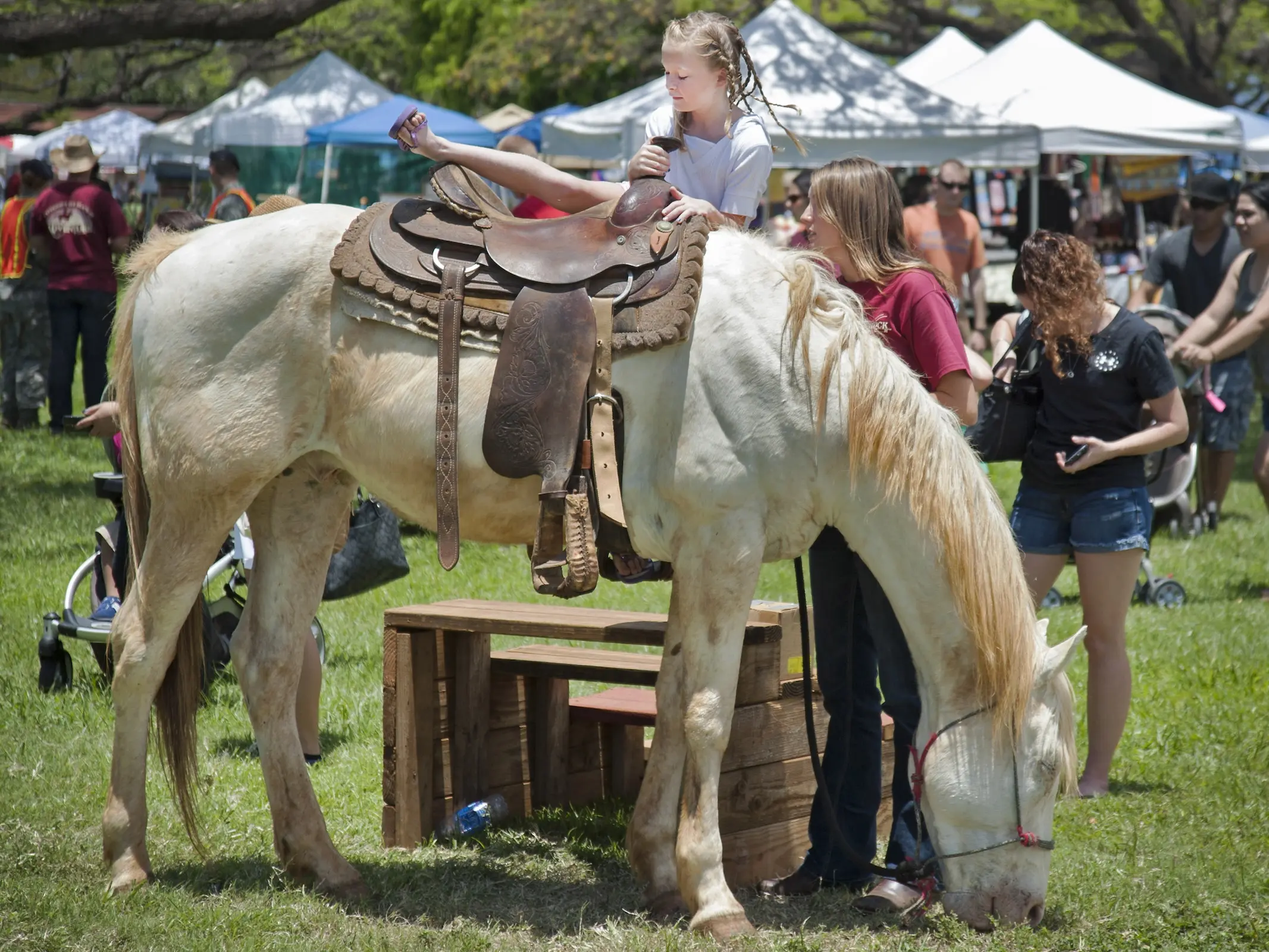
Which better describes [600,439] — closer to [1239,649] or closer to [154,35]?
[1239,649]

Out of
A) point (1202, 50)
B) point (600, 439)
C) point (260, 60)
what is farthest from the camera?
point (260, 60)

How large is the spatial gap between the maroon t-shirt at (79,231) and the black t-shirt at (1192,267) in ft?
27.0

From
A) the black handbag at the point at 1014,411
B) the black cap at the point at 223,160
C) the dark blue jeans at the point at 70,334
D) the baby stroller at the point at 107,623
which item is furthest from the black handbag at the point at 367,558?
the dark blue jeans at the point at 70,334

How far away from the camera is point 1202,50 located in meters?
25.3

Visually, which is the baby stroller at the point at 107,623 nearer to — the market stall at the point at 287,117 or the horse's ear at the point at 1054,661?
the horse's ear at the point at 1054,661

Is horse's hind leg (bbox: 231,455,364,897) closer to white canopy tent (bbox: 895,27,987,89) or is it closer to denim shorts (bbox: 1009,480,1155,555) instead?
denim shorts (bbox: 1009,480,1155,555)

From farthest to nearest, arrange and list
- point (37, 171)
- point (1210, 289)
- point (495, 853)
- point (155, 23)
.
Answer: point (37, 171) → point (155, 23) → point (1210, 289) → point (495, 853)

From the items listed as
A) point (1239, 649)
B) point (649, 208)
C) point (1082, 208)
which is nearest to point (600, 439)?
point (649, 208)

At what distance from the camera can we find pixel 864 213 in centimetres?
378

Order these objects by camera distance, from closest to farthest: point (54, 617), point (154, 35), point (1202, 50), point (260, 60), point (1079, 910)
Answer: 1. point (1079, 910)
2. point (54, 617)
3. point (154, 35)
4. point (1202, 50)
5. point (260, 60)

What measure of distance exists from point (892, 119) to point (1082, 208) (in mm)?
5189

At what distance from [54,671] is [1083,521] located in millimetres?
4220

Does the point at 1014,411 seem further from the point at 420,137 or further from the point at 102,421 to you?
the point at 102,421

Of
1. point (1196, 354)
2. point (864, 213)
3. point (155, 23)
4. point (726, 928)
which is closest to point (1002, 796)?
point (726, 928)
